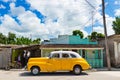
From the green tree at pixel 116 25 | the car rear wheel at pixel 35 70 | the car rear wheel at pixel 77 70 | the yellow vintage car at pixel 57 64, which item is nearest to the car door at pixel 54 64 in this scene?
the yellow vintage car at pixel 57 64

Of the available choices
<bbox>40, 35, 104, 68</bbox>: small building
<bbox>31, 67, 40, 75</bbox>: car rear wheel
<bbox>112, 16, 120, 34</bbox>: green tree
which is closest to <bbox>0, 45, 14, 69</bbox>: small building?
<bbox>40, 35, 104, 68</bbox>: small building

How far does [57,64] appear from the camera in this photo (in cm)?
2153

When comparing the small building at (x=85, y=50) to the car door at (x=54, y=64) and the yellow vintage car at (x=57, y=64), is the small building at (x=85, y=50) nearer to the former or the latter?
the yellow vintage car at (x=57, y=64)

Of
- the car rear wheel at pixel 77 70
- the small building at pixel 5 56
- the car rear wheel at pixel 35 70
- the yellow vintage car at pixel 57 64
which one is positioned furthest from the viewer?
the small building at pixel 5 56

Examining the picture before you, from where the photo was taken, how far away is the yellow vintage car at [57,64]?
21422 mm

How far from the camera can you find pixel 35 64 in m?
21.4

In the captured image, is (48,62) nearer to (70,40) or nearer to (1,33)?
(70,40)

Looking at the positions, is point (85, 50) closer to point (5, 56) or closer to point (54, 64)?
point (54, 64)

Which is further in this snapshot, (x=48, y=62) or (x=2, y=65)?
(x=2, y=65)

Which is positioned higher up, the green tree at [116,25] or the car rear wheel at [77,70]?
the green tree at [116,25]

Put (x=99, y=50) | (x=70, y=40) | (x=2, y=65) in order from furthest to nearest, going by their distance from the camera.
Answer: (x=70, y=40), (x=99, y=50), (x=2, y=65)

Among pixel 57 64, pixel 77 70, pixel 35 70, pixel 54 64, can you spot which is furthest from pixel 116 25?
pixel 35 70

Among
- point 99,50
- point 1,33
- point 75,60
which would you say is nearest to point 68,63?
point 75,60

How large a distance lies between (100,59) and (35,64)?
36.3 ft
